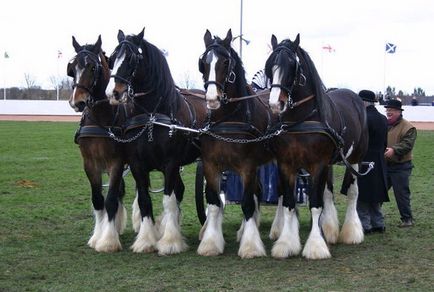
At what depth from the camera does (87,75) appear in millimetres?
7637

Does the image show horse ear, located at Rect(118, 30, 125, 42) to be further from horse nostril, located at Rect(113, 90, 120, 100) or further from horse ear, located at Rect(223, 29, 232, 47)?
horse ear, located at Rect(223, 29, 232, 47)

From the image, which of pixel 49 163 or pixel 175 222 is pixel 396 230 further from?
pixel 49 163

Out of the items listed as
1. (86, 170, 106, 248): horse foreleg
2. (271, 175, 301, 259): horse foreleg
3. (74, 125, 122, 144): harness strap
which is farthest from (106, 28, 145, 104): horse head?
(271, 175, 301, 259): horse foreleg

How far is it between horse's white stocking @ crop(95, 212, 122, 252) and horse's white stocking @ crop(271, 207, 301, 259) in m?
1.84

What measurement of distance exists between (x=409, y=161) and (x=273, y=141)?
3.06 metres

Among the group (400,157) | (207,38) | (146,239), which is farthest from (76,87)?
(400,157)

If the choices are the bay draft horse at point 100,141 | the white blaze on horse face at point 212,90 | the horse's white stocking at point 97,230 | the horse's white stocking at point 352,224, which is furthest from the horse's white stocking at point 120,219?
the horse's white stocking at point 352,224

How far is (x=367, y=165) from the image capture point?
30.8ft

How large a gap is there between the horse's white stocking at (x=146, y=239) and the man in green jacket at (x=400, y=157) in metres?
3.54

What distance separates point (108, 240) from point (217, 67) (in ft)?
7.88

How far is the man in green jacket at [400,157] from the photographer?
955cm

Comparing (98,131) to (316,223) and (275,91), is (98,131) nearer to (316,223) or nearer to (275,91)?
(275,91)

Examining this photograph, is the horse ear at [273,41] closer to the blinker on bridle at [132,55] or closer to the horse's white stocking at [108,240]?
the blinker on bridle at [132,55]

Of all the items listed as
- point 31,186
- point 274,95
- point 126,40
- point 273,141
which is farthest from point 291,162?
point 31,186
